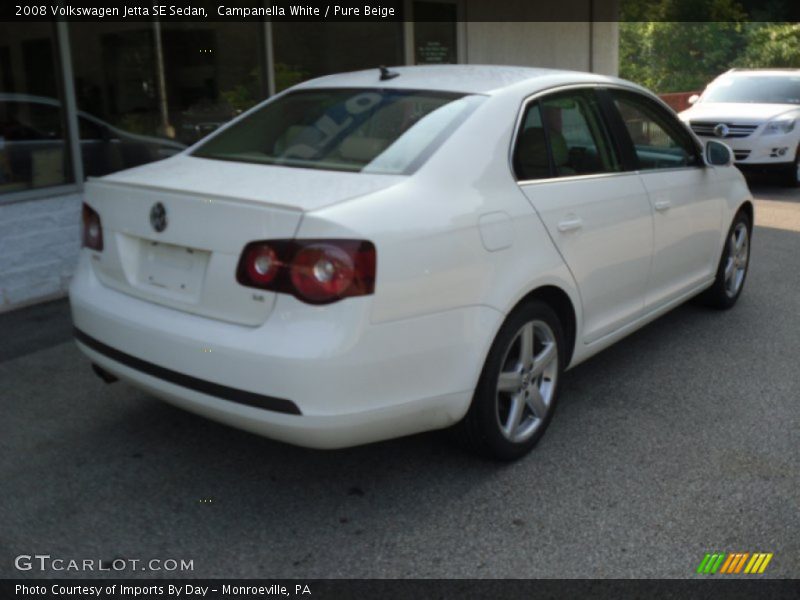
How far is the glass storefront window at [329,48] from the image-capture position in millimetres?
9297

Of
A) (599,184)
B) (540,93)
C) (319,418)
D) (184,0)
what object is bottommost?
(319,418)

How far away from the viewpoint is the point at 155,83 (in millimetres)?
8141

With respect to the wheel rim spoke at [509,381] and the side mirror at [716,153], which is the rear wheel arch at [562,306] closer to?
the wheel rim spoke at [509,381]

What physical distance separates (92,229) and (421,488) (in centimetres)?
Result: 170

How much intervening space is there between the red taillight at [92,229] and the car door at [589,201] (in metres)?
1.71

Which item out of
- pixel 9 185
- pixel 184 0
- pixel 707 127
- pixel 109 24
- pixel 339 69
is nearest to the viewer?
pixel 9 185

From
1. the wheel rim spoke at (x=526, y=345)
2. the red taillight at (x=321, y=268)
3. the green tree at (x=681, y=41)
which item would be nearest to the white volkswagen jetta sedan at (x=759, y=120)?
the wheel rim spoke at (x=526, y=345)

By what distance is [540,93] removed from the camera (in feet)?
13.5

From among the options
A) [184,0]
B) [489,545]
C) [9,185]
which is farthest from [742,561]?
[184,0]

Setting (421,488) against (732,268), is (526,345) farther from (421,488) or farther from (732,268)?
(732,268)

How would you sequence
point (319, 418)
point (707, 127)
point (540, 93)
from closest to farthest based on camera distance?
point (319, 418)
point (540, 93)
point (707, 127)

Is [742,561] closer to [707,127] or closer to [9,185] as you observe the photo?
[9,185]

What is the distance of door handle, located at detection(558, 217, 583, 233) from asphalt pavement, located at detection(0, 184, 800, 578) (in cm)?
94

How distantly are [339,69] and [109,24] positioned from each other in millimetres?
3148
